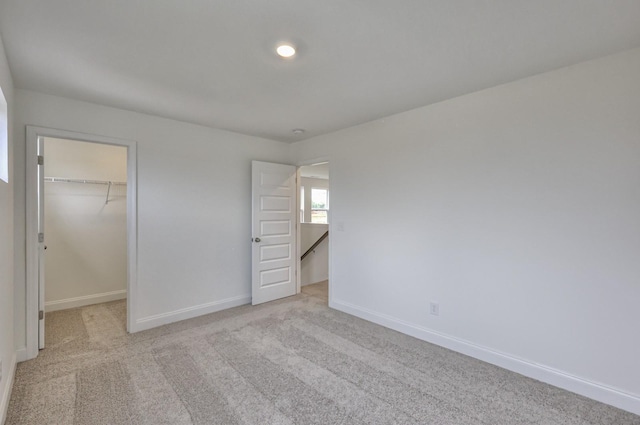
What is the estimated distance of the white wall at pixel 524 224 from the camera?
2.11 meters

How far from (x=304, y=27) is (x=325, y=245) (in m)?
4.35

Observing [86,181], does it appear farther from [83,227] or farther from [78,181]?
[83,227]

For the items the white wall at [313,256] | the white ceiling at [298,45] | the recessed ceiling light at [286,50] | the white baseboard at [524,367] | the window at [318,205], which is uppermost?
the white ceiling at [298,45]

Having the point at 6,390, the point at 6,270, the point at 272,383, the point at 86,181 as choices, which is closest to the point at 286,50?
the point at 272,383

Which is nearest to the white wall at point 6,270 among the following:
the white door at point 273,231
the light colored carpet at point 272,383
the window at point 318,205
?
the light colored carpet at point 272,383

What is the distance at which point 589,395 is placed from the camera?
220 cm

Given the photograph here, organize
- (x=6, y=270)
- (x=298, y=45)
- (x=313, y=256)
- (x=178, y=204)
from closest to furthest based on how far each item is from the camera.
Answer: (x=298, y=45), (x=6, y=270), (x=178, y=204), (x=313, y=256)

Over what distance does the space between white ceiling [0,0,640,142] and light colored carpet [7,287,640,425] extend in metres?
2.41

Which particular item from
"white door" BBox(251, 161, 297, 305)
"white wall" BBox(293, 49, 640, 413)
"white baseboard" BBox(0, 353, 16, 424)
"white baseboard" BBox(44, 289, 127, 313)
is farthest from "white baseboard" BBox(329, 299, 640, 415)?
"white baseboard" BBox(44, 289, 127, 313)

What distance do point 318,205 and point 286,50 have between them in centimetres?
684

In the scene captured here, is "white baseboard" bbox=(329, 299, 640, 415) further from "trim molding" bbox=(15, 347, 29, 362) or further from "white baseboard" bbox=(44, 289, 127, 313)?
"white baseboard" bbox=(44, 289, 127, 313)

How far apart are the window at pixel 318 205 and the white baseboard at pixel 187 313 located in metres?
4.55

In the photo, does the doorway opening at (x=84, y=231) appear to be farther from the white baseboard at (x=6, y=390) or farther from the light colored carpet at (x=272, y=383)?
the white baseboard at (x=6, y=390)

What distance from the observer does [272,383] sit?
2.35 metres
